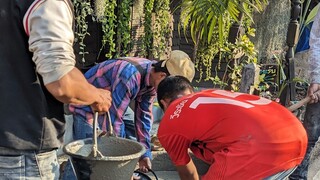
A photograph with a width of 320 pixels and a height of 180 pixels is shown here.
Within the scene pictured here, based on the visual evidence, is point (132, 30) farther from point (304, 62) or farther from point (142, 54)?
point (304, 62)

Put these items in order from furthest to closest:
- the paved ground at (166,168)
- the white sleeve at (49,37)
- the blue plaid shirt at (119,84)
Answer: the paved ground at (166,168), the blue plaid shirt at (119,84), the white sleeve at (49,37)

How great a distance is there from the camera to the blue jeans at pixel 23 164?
2.26 metres

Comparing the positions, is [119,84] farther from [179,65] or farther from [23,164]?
[23,164]

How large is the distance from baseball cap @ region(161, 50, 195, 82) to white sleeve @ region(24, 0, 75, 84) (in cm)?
169

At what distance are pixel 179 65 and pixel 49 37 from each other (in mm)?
1929

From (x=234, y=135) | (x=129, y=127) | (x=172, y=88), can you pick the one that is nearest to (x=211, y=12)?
(x=129, y=127)

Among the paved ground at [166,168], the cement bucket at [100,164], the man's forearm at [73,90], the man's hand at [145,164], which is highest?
the man's forearm at [73,90]

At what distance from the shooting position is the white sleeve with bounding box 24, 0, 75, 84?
207 cm

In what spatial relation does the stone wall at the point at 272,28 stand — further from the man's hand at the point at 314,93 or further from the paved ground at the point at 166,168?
the man's hand at the point at 314,93

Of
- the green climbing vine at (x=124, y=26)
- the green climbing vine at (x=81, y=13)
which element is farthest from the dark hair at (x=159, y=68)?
the green climbing vine at (x=124, y=26)

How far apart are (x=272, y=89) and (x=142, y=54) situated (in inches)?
88.1

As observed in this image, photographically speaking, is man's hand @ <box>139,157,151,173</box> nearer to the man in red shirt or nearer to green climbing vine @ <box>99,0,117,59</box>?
the man in red shirt

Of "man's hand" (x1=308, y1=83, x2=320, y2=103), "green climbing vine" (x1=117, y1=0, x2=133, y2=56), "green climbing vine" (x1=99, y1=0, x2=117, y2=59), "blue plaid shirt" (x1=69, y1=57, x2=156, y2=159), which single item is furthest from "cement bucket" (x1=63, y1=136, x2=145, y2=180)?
"green climbing vine" (x1=117, y1=0, x2=133, y2=56)

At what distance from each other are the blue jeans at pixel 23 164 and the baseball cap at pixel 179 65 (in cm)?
160
